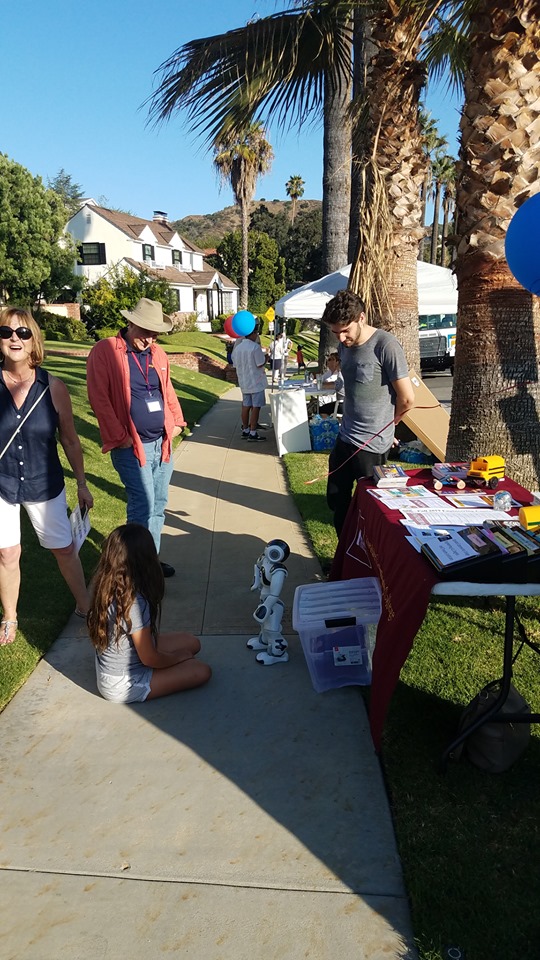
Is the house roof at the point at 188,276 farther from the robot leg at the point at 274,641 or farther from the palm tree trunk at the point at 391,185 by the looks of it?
the robot leg at the point at 274,641

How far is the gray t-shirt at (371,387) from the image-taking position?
407 cm

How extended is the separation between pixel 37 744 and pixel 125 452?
1.96m

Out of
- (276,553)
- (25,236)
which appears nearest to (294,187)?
(25,236)

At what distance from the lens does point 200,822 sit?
2496 millimetres

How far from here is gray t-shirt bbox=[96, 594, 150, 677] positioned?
10.1 feet

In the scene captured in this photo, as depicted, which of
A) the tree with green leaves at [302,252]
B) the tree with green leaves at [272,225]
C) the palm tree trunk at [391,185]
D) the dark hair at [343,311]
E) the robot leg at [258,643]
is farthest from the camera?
the tree with green leaves at [272,225]

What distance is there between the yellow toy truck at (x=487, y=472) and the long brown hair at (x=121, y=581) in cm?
176

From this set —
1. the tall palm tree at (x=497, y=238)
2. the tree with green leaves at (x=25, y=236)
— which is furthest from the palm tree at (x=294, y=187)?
the tall palm tree at (x=497, y=238)

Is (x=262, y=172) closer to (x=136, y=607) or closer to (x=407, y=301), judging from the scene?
(x=407, y=301)

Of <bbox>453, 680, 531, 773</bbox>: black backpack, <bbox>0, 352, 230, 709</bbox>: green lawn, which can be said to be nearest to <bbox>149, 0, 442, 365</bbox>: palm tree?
<bbox>0, 352, 230, 709</bbox>: green lawn

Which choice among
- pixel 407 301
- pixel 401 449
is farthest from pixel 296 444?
pixel 407 301

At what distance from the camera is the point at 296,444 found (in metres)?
9.29

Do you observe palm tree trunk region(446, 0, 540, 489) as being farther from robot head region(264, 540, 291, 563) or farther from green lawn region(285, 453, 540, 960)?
robot head region(264, 540, 291, 563)

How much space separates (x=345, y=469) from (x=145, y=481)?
4.49ft
